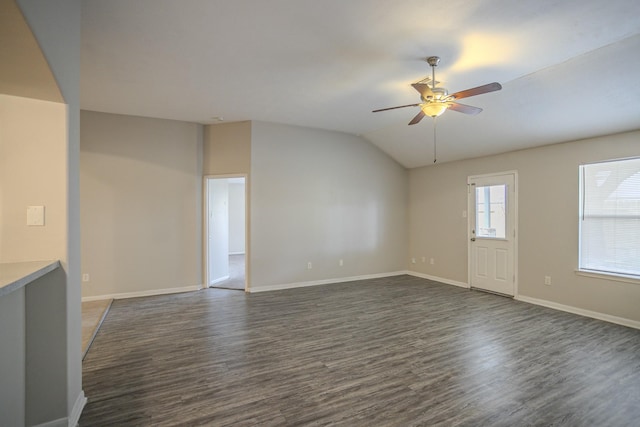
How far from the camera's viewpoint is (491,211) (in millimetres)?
5465

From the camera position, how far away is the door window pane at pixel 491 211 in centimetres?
528

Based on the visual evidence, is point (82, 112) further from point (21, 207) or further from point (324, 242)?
point (324, 242)

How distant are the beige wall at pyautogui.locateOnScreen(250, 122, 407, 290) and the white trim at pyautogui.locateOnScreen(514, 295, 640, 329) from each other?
2.67 meters

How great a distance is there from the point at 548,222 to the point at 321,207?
149 inches

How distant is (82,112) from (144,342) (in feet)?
12.4

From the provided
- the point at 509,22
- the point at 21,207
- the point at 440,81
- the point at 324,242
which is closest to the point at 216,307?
the point at 324,242

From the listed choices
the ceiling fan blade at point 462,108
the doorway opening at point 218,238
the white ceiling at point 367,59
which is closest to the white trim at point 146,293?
the doorway opening at point 218,238

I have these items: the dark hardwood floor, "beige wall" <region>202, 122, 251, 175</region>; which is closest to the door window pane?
the dark hardwood floor

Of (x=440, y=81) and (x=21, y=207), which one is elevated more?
(x=440, y=81)

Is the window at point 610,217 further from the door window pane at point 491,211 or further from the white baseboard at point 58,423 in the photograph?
the white baseboard at point 58,423

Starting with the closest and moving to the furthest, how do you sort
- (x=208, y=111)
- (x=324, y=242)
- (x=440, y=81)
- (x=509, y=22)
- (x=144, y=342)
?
(x=509, y=22) < (x=144, y=342) < (x=440, y=81) < (x=208, y=111) < (x=324, y=242)

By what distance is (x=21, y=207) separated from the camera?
184cm

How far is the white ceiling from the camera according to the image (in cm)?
237

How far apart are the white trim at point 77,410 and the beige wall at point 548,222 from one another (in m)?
5.77
